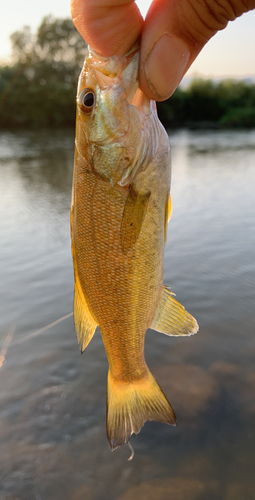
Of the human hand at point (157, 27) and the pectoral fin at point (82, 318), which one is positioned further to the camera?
the pectoral fin at point (82, 318)

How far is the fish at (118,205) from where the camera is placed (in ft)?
5.94

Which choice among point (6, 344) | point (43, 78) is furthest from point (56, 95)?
point (6, 344)

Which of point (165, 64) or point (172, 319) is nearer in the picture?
point (165, 64)

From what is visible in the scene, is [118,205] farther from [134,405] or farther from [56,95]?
[56,95]

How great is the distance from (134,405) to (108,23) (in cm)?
215

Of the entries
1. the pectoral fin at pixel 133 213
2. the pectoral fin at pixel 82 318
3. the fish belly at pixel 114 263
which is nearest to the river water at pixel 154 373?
the fish belly at pixel 114 263

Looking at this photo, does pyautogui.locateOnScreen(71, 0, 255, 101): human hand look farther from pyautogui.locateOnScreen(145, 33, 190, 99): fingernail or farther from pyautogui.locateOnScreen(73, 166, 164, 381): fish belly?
pyautogui.locateOnScreen(73, 166, 164, 381): fish belly

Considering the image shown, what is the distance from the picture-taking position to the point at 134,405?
228cm

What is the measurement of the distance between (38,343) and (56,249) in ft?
9.15

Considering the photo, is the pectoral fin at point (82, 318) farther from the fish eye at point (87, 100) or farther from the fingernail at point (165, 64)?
the fingernail at point (165, 64)

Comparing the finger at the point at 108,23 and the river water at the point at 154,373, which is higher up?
the finger at the point at 108,23

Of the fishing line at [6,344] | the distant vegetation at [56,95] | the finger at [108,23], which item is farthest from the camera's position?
the distant vegetation at [56,95]

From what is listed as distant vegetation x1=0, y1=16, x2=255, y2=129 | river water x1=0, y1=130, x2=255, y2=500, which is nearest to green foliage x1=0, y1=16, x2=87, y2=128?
distant vegetation x1=0, y1=16, x2=255, y2=129

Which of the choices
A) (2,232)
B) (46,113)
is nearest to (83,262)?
(2,232)
